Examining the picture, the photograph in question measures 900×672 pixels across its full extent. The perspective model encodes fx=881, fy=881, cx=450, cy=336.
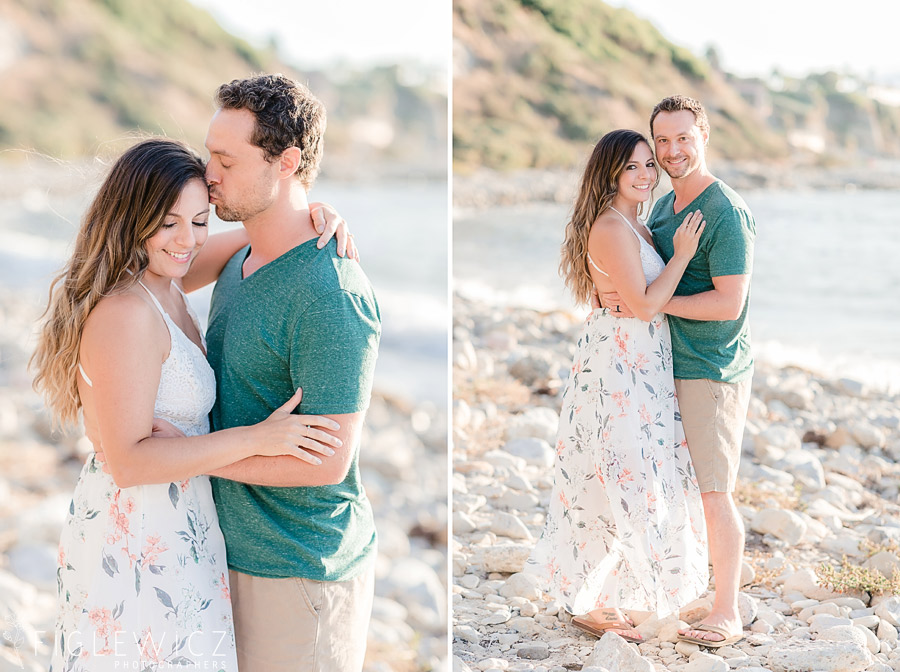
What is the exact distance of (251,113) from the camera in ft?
6.48

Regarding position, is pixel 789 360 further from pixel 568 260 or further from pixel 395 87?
pixel 395 87

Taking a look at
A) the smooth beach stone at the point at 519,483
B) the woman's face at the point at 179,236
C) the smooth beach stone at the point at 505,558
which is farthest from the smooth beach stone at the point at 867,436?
the woman's face at the point at 179,236

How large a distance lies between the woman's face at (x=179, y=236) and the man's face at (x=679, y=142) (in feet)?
5.22

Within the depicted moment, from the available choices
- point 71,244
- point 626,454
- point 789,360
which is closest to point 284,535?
point 71,244

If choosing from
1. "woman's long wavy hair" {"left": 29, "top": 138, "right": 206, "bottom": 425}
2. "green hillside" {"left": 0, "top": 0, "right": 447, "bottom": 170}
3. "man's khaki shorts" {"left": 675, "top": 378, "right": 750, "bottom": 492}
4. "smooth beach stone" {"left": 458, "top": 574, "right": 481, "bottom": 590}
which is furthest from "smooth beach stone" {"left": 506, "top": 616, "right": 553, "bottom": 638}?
"green hillside" {"left": 0, "top": 0, "right": 447, "bottom": 170}

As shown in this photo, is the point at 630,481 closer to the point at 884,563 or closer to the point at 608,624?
the point at 608,624

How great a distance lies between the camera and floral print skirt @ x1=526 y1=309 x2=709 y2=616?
2910 millimetres

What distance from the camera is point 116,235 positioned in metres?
1.91

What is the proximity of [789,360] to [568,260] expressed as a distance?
781cm

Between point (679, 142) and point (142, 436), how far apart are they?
1.94 m

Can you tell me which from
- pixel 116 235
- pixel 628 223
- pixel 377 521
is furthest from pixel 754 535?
pixel 116 235

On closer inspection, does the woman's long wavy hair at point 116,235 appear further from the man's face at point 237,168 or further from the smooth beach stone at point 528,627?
the smooth beach stone at point 528,627

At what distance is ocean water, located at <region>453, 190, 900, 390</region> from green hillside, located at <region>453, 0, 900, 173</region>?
26.5 ft

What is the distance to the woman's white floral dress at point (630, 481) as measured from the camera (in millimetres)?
2908
